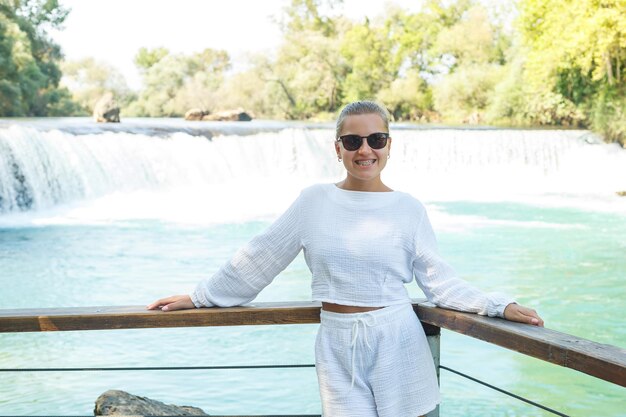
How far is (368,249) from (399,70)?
121 ft

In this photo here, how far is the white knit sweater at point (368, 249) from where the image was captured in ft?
6.28

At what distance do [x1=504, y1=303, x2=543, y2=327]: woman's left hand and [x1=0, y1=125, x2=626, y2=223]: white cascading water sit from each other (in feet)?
35.6

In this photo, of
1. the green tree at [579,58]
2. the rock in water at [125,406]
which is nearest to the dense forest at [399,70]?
the green tree at [579,58]

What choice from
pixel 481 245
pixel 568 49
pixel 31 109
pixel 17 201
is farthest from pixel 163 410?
pixel 31 109

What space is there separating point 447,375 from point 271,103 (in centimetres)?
3407

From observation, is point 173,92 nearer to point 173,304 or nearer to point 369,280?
point 173,304

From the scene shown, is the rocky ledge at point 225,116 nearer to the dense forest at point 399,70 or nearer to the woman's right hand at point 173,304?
the dense forest at point 399,70

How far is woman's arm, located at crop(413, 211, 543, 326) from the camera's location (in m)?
1.91

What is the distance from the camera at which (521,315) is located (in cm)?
184

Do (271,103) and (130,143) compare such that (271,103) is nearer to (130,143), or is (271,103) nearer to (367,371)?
(130,143)

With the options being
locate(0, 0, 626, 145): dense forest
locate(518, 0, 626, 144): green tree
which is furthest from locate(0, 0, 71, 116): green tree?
locate(518, 0, 626, 144): green tree

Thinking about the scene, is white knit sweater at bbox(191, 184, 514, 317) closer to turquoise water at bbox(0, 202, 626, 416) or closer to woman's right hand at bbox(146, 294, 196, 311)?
woman's right hand at bbox(146, 294, 196, 311)

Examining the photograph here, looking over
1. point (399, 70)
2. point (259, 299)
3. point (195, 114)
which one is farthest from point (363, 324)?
point (399, 70)

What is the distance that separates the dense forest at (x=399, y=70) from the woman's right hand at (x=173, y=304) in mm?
18930
